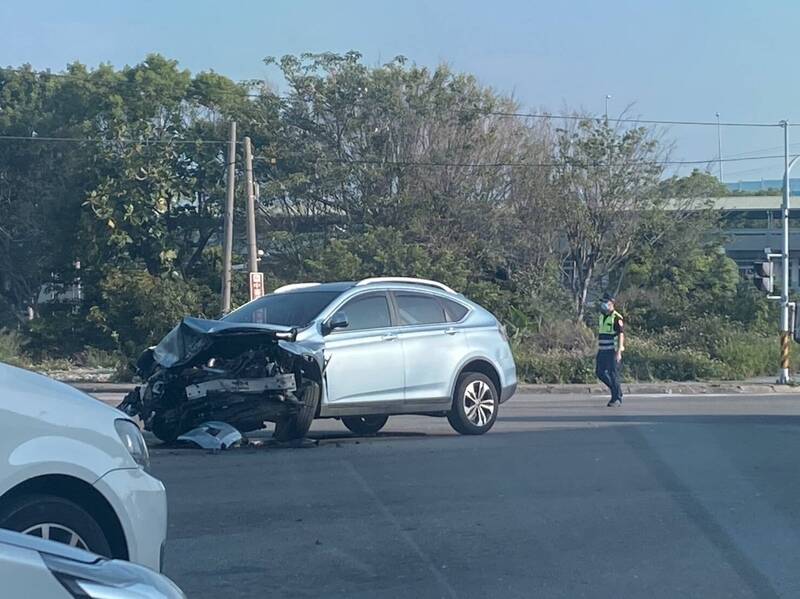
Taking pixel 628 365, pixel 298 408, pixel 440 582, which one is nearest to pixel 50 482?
pixel 440 582

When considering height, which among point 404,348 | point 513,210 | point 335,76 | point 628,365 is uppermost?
point 335,76

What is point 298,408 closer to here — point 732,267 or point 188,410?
point 188,410

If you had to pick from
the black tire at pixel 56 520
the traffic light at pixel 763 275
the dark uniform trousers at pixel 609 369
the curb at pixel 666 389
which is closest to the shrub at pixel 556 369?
the curb at pixel 666 389

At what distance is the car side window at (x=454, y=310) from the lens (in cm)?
1333

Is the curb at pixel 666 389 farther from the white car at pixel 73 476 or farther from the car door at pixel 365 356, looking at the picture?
the white car at pixel 73 476

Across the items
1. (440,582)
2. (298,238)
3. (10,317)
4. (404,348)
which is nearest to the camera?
(440,582)

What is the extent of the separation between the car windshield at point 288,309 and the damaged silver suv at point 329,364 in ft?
0.05

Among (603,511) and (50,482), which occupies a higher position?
(50,482)

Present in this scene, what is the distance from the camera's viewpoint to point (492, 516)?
8469 millimetres

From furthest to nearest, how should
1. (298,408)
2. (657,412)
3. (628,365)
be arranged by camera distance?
(628,365) → (657,412) → (298,408)

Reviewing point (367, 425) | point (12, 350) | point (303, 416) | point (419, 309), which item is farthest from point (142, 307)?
point (303, 416)

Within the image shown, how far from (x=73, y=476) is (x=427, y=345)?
780cm

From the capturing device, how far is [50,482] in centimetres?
522

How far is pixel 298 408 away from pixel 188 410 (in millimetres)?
1167
